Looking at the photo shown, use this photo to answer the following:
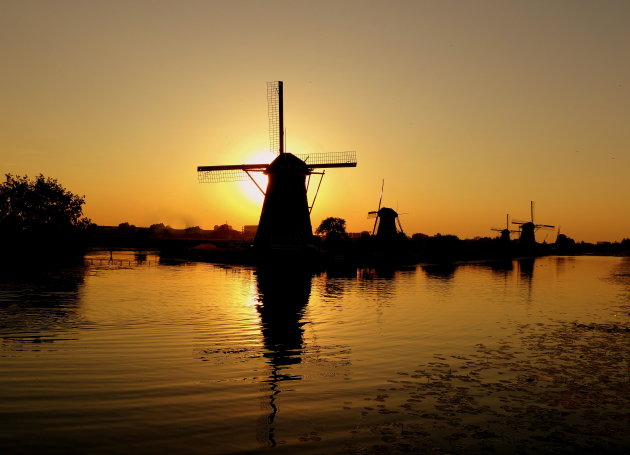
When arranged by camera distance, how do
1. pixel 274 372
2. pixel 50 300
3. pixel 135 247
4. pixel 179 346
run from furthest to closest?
pixel 135 247
pixel 50 300
pixel 179 346
pixel 274 372

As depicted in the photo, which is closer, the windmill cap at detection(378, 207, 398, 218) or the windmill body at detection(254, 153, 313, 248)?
the windmill body at detection(254, 153, 313, 248)

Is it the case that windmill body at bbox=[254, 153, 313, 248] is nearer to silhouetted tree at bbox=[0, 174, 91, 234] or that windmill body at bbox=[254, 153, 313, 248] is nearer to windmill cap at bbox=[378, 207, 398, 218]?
silhouetted tree at bbox=[0, 174, 91, 234]

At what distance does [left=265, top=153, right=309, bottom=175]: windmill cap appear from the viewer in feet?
203

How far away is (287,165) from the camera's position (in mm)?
62000

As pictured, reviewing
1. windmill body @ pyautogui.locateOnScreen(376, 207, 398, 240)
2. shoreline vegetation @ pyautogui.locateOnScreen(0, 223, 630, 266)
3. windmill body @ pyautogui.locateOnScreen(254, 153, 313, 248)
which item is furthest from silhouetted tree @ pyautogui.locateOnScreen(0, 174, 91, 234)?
windmill body @ pyautogui.locateOnScreen(376, 207, 398, 240)

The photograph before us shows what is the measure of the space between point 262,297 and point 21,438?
81.4 ft

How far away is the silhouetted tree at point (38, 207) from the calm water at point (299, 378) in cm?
3848

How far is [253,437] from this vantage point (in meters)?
9.19

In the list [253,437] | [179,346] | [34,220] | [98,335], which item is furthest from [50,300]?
[34,220]

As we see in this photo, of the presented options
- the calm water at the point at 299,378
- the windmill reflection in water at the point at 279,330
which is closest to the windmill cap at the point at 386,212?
the windmill reflection in water at the point at 279,330

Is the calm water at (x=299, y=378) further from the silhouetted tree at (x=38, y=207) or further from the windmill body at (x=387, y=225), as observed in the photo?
the windmill body at (x=387, y=225)

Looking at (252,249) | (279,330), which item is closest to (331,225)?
(252,249)

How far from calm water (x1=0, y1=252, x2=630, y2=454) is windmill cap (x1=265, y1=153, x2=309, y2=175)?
3447 cm

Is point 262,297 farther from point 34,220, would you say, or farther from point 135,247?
point 135,247
